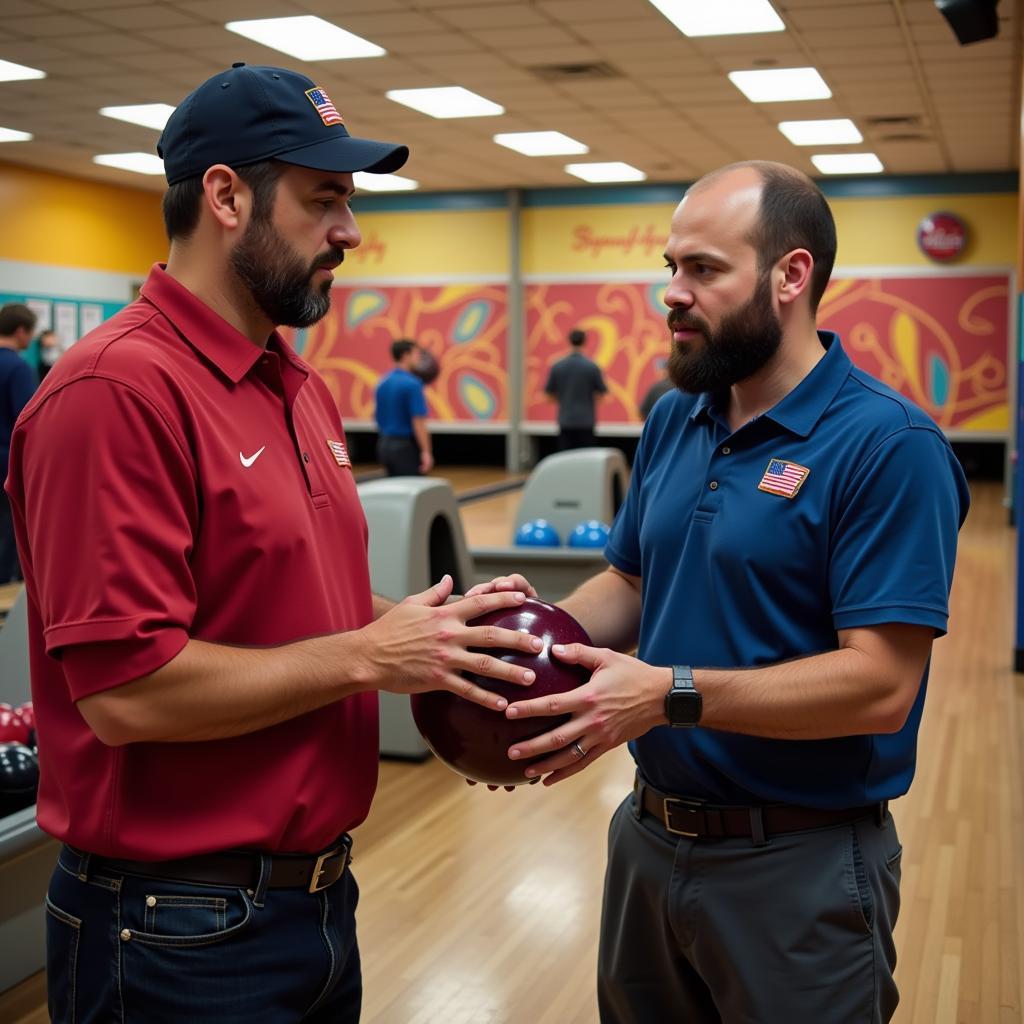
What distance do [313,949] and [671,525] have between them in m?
0.77

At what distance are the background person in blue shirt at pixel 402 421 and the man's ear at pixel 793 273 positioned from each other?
7284 millimetres

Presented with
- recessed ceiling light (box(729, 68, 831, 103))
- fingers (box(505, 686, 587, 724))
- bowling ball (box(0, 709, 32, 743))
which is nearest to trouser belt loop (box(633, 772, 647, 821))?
fingers (box(505, 686, 587, 724))

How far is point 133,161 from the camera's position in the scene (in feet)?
43.7

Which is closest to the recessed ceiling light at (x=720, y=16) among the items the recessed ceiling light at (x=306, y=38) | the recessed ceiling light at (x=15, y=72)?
the recessed ceiling light at (x=306, y=38)

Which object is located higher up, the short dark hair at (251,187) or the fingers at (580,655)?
the short dark hair at (251,187)

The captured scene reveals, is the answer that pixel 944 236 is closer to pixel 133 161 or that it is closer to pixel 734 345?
pixel 133 161

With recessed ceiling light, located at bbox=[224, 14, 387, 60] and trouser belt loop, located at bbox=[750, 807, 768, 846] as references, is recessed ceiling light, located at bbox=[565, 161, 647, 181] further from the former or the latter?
trouser belt loop, located at bbox=[750, 807, 768, 846]

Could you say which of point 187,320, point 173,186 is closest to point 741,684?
point 187,320

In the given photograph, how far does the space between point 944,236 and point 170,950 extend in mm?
14117

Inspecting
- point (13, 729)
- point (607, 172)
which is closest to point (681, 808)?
point (13, 729)

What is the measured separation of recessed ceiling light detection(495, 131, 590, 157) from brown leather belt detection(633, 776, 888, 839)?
1053cm

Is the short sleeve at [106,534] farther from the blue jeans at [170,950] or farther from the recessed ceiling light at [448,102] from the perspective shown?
the recessed ceiling light at [448,102]

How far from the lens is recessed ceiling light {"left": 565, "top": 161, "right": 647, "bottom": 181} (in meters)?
13.7

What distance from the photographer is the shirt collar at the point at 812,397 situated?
5.76 ft
